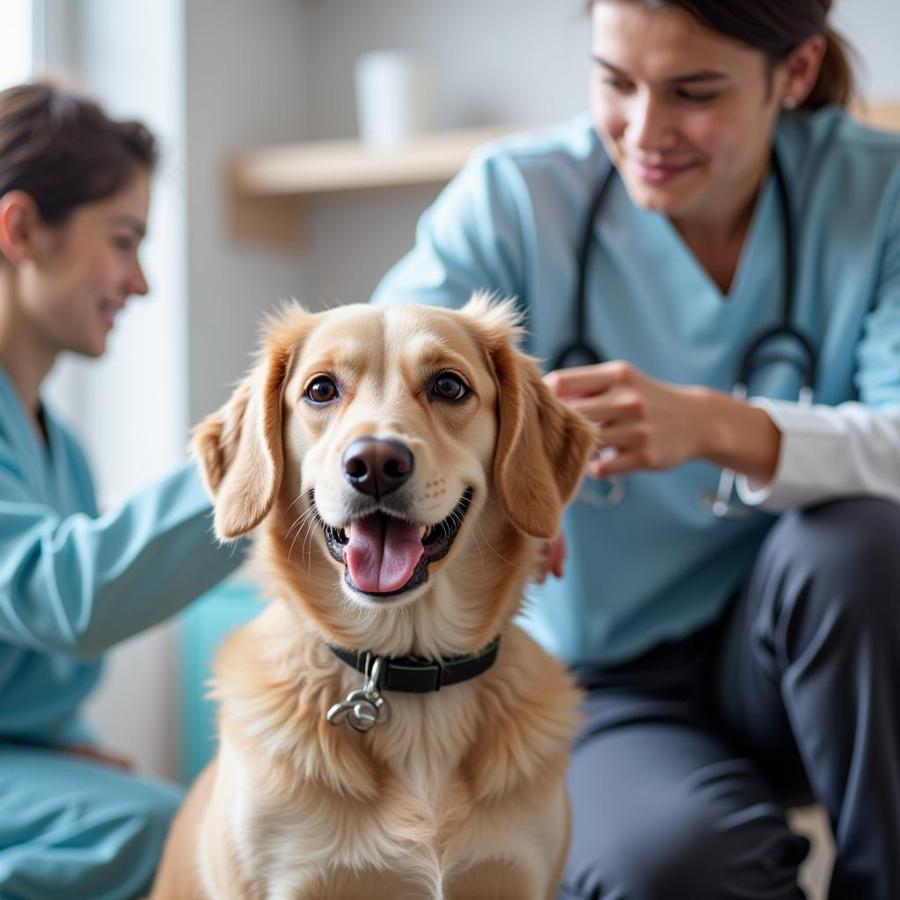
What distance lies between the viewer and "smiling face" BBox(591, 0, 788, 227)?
1.36 metres

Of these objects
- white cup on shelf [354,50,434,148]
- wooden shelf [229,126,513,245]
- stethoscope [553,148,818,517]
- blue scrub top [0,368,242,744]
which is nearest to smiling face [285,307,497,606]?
blue scrub top [0,368,242,744]

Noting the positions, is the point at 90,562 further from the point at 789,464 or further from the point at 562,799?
the point at 789,464

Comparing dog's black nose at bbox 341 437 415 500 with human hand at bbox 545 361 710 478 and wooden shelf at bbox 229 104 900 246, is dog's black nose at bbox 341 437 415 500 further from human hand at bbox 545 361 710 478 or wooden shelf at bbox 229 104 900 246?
wooden shelf at bbox 229 104 900 246

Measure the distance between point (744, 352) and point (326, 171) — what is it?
3.49ft

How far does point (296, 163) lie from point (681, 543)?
121 centimetres

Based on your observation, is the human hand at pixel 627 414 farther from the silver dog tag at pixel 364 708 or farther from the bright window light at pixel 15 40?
the bright window light at pixel 15 40

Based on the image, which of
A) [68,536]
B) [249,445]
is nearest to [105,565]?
[68,536]

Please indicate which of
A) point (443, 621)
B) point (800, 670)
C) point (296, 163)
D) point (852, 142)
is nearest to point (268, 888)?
point (443, 621)

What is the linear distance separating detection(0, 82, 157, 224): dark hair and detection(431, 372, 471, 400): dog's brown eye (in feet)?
2.33

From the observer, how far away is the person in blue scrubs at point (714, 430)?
4.17ft

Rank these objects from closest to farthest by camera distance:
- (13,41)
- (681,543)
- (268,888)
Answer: (268,888)
(681,543)
(13,41)

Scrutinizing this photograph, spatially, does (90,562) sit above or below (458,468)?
below

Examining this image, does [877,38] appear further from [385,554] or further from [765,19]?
[385,554]

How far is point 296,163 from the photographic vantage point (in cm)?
235
